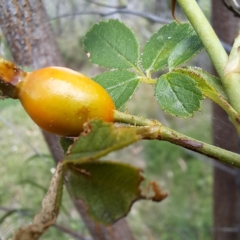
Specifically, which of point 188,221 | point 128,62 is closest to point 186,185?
point 188,221

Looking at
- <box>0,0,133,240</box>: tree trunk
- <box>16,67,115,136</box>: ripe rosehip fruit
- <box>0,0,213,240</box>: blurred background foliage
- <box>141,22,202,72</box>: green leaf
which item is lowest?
<box>0,0,213,240</box>: blurred background foliage

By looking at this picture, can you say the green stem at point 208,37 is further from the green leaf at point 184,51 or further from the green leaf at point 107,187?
the green leaf at point 107,187

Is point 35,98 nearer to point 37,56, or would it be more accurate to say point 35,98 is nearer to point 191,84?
point 191,84

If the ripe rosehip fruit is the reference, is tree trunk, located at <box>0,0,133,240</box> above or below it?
below

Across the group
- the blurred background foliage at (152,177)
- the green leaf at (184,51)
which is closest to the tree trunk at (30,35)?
the green leaf at (184,51)

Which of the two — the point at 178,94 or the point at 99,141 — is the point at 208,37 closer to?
the point at 178,94

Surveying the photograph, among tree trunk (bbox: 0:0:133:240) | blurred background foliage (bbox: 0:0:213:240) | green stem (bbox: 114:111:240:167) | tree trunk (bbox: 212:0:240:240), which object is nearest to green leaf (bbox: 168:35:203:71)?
green stem (bbox: 114:111:240:167)

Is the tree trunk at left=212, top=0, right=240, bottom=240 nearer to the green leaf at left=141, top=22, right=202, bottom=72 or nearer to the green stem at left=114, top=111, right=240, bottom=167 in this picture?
the green leaf at left=141, top=22, right=202, bottom=72
